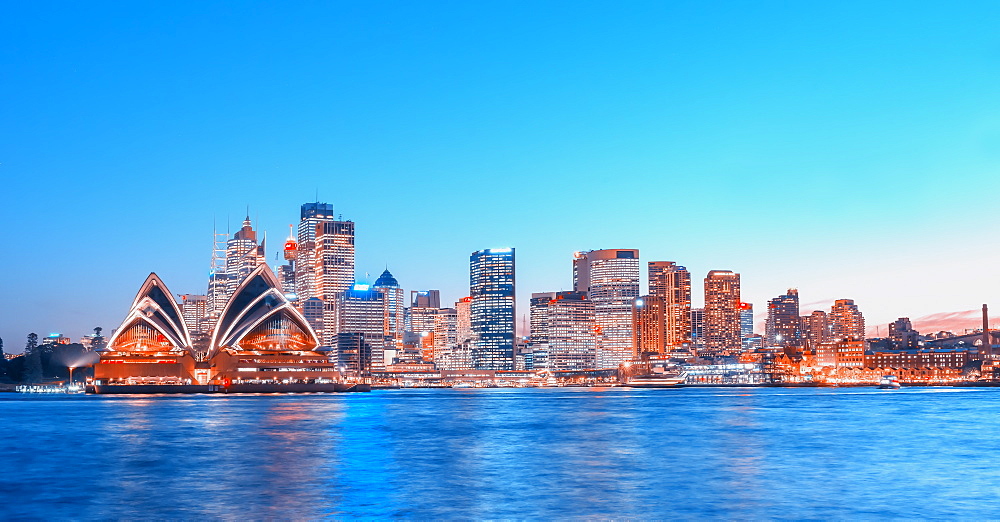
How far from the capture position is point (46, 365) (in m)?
198

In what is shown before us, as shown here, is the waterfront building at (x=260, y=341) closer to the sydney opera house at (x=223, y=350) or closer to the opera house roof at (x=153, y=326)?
the sydney opera house at (x=223, y=350)

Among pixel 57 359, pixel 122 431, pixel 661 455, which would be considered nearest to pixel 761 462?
pixel 661 455

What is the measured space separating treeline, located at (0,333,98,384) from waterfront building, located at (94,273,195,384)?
4597cm

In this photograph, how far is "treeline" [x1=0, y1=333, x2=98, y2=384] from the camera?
191500 millimetres

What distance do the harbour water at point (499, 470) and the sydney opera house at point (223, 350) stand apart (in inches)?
3037

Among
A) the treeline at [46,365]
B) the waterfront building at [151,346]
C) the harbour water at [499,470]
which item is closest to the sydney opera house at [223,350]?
the waterfront building at [151,346]

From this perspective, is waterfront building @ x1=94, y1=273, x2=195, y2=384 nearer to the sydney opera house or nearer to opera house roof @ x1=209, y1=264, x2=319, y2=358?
the sydney opera house

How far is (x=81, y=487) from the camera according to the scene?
1292 inches

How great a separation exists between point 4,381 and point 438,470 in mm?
182092

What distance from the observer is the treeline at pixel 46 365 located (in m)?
192

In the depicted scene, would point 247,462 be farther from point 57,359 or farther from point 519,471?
Result: point 57,359

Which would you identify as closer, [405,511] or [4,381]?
[405,511]

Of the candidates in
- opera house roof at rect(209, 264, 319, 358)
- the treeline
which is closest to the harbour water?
opera house roof at rect(209, 264, 319, 358)

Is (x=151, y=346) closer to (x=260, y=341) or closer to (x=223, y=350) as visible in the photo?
(x=223, y=350)
